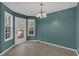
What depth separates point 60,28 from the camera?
18.5 feet

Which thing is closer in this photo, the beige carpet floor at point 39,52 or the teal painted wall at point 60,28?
the beige carpet floor at point 39,52

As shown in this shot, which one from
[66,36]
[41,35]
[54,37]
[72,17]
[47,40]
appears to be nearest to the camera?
[72,17]

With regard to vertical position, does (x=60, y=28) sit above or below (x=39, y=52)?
above

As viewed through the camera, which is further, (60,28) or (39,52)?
(60,28)

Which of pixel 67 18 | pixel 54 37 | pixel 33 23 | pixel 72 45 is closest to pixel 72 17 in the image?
pixel 67 18

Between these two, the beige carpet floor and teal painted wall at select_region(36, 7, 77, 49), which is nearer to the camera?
the beige carpet floor

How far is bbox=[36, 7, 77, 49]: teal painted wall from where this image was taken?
4.84 metres

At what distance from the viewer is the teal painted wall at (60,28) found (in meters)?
4.84

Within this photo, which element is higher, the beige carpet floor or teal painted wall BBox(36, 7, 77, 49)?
teal painted wall BBox(36, 7, 77, 49)

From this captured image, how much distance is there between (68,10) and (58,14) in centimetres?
87

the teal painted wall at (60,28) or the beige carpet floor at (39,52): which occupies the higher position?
the teal painted wall at (60,28)

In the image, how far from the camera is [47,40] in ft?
22.3

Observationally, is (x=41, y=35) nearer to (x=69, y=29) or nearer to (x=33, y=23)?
(x=33, y=23)

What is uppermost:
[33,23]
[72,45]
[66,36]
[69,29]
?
[33,23]
